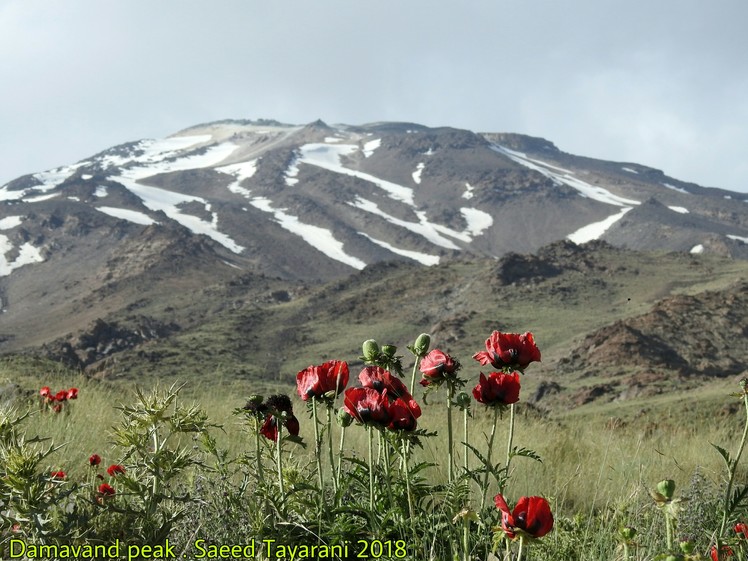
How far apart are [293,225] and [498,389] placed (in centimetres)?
11132

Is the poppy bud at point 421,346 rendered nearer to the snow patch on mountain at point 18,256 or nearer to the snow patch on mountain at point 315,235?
→ the snow patch on mountain at point 18,256

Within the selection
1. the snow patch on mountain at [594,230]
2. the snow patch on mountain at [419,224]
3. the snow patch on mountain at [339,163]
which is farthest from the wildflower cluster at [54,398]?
the snow patch on mountain at [339,163]

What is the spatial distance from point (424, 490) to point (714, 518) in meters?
1.61

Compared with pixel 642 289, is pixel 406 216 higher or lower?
higher

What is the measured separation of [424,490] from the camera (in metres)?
2.83

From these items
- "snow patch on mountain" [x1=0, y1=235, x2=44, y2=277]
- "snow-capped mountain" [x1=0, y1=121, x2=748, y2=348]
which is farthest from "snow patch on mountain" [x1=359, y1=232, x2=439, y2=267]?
"snow patch on mountain" [x1=0, y1=235, x2=44, y2=277]

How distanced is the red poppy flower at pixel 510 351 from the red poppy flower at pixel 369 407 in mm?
532

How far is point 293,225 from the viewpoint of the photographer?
113 metres

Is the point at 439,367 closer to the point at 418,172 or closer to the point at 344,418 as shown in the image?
the point at 344,418

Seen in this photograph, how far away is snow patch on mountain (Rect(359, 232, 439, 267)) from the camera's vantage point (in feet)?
316

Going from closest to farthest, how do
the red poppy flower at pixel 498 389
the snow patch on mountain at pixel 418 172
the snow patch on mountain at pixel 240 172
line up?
the red poppy flower at pixel 498 389
the snow patch on mountain at pixel 240 172
the snow patch on mountain at pixel 418 172

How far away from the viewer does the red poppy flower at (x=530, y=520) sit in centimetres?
203

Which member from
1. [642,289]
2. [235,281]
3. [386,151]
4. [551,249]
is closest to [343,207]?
[386,151]

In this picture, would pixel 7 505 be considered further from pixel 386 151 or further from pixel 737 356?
pixel 386 151
